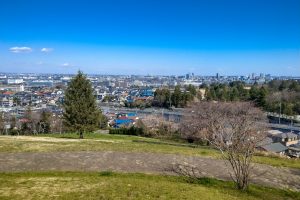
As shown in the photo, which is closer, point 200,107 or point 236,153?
point 236,153

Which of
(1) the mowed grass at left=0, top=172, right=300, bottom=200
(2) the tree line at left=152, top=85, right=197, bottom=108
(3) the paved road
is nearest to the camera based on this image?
(1) the mowed grass at left=0, top=172, right=300, bottom=200

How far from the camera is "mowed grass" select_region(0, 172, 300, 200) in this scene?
5867mm

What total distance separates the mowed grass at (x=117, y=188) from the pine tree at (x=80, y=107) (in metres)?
12.6

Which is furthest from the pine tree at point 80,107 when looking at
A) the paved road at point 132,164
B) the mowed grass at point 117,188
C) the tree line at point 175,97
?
the tree line at point 175,97

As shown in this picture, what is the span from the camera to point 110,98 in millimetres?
91438

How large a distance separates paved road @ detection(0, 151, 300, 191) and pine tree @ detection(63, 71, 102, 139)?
10.00 meters

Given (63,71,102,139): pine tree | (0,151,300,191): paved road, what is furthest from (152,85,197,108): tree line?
(0,151,300,191): paved road

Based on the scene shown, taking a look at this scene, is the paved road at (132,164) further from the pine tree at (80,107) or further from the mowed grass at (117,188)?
the pine tree at (80,107)

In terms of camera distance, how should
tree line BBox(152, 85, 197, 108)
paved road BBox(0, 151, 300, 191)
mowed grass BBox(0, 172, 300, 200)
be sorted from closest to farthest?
1. mowed grass BBox(0, 172, 300, 200)
2. paved road BBox(0, 151, 300, 191)
3. tree line BBox(152, 85, 197, 108)

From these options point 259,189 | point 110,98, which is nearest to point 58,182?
point 259,189

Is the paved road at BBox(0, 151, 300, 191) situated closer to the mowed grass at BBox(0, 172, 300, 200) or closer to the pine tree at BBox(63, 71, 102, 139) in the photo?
the mowed grass at BBox(0, 172, 300, 200)

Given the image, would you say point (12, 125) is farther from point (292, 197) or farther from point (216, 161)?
point (292, 197)

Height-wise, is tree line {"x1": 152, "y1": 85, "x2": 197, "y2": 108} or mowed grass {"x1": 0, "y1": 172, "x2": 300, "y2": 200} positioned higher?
mowed grass {"x1": 0, "y1": 172, "x2": 300, "y2": 200}

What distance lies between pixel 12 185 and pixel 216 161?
661 cm
